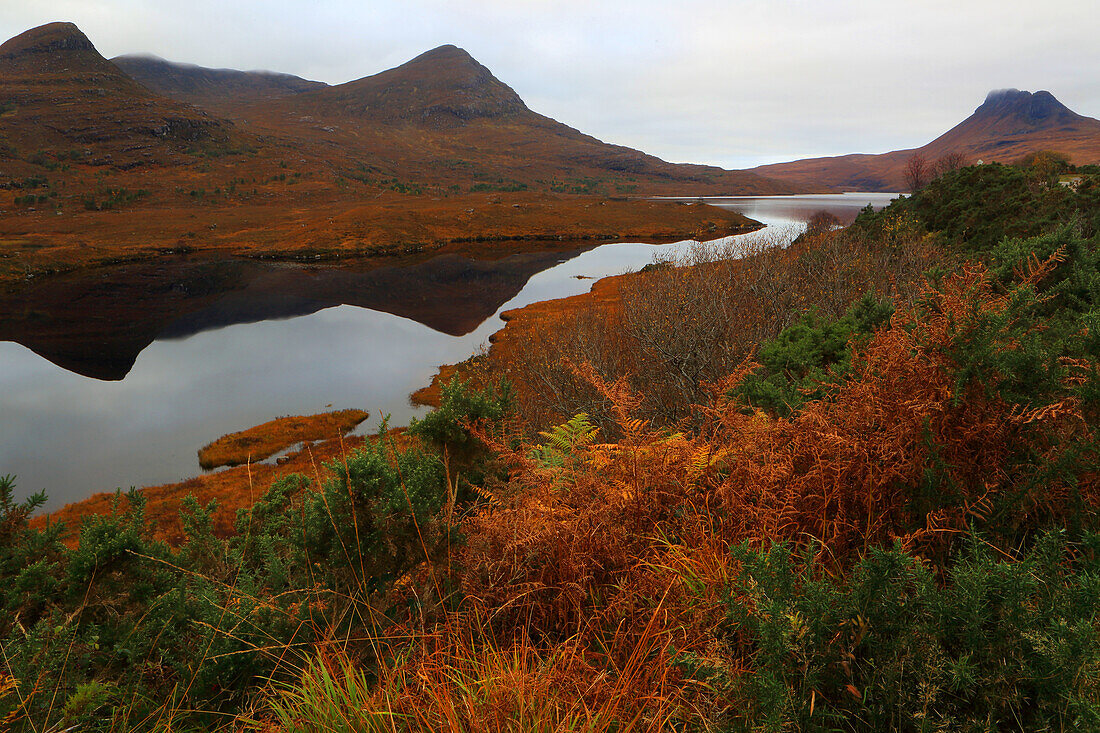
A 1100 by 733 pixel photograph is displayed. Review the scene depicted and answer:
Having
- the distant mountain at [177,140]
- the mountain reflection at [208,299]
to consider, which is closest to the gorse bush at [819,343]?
the mountain reflection at [208,299]

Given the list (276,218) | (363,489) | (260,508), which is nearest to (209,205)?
(276,218)

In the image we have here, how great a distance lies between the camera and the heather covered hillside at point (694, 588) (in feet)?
5.90

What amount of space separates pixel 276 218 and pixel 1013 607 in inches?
3551

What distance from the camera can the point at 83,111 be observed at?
4660 inches

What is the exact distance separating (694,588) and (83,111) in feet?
561

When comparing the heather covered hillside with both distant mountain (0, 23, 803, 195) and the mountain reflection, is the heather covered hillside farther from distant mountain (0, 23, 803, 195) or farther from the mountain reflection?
distant mountain (0, 23, 803, 195)

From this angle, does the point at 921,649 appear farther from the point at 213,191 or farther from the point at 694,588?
the point at 213,191

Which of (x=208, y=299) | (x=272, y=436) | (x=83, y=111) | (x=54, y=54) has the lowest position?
(x=272, y=436)

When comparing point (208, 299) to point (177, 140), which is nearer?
point (208, 299)

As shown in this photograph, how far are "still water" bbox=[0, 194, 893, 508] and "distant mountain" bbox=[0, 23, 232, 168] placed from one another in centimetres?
8540

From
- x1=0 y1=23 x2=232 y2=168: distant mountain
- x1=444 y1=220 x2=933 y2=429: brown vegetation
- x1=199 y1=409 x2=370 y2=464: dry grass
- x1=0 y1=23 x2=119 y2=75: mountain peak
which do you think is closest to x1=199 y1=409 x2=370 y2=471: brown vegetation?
x1=199 y1=409 x2=370 y2=464: dry grass

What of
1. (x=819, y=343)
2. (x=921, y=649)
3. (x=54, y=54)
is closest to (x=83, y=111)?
(x=54, y=54)

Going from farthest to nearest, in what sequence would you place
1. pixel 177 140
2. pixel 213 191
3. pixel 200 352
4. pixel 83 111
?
pixel 83 111 < pixel 177 140 < pixel 213 191 < pixel 200 352

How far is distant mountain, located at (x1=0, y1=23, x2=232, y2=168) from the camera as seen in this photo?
349 ft
